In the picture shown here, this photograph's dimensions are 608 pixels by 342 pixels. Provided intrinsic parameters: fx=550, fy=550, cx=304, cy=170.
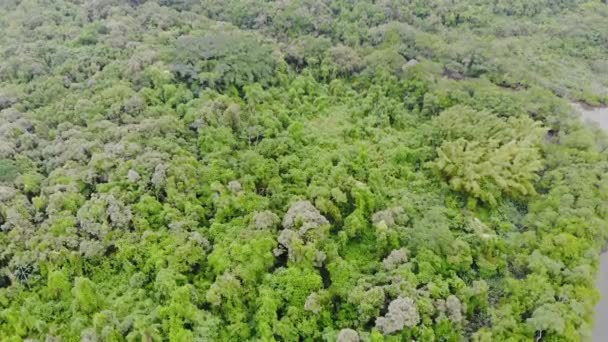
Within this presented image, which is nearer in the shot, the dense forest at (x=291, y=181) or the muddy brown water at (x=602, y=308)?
the dense forest at (x=291, y=181)

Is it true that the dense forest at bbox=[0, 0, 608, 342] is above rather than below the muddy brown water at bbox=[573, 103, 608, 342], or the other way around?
above

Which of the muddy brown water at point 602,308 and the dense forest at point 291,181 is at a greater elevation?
the dense forest at point 291,181

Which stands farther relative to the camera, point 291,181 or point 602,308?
point 291,181

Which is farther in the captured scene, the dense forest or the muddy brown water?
the muddy brown water

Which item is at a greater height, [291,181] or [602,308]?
[291,181]

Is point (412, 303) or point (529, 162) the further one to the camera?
point (529, 162)

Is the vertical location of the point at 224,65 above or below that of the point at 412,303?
above

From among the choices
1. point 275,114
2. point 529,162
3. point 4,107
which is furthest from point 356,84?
point 4,107

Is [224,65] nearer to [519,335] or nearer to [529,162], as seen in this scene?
[529,162]
